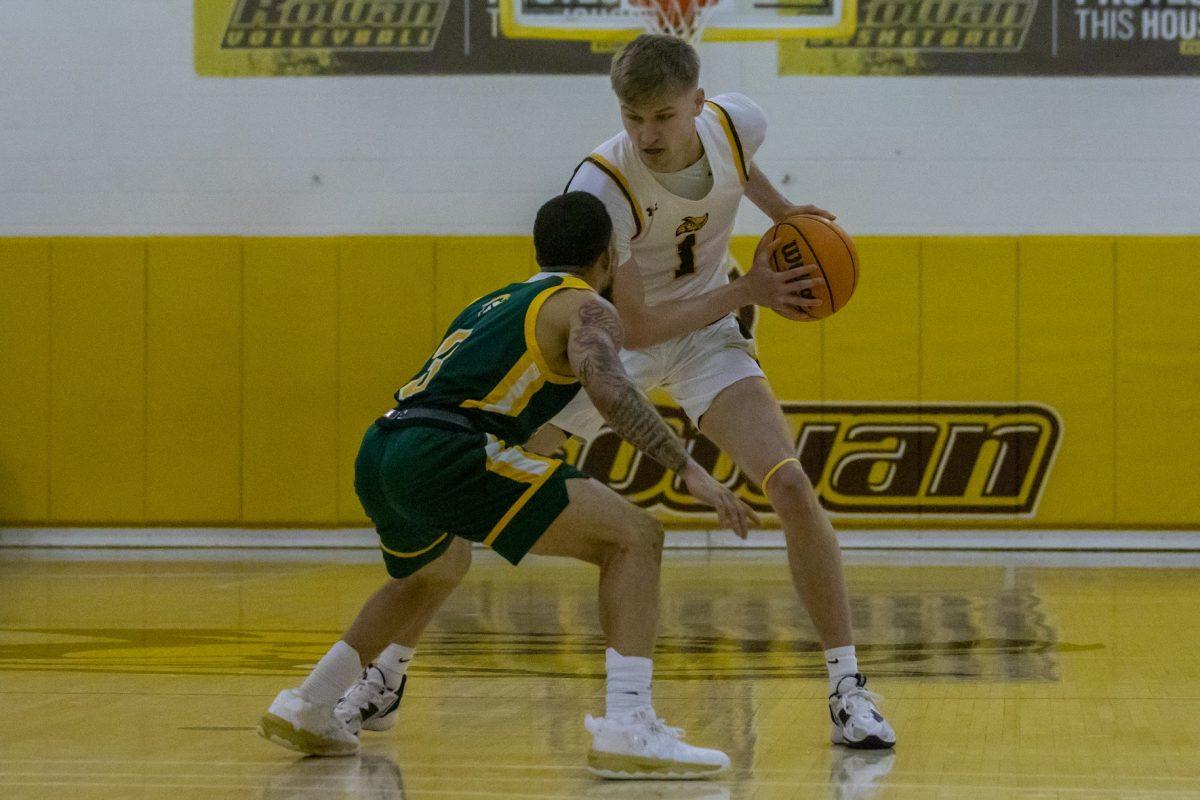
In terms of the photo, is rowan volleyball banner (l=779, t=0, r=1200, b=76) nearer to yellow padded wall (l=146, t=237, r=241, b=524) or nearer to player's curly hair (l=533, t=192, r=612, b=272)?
yellow padded wall (l=146, t=237, r=241, b=524)

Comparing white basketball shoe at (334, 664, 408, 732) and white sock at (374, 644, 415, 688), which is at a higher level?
white sock at (374, 644, 415, 688)

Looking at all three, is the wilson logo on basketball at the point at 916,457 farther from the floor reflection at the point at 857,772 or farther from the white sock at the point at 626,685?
the white sock at the point at 626,685

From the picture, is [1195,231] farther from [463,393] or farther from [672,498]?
[463,393]

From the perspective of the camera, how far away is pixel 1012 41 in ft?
34.4

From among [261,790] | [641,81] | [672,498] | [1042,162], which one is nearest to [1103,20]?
[1042,162]

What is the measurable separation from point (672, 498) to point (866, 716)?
22.3 feet

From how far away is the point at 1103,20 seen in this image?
10422mm

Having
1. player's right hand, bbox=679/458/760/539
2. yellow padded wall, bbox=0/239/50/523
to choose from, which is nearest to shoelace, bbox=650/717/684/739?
player's right hand, bbox=679/458/760/539

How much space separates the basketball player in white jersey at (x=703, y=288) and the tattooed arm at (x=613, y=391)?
2.64ft

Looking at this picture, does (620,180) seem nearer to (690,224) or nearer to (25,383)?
(690,224)

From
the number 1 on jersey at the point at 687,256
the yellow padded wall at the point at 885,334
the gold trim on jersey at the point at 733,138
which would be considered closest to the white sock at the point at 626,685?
the number 1 on jersey at the point at 687,256

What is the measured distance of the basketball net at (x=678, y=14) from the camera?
9711 millimetres

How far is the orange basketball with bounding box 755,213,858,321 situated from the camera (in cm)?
420

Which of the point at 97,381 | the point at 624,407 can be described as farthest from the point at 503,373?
the point at 97,381
